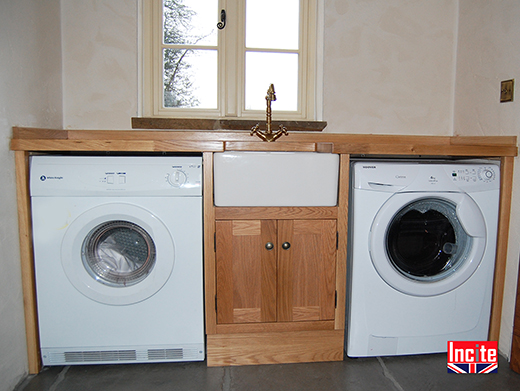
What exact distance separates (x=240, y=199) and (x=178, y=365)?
716mm

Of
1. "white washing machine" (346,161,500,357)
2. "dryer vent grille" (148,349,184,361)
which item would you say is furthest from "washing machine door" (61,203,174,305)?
"white washing machine" (346,161,500,357)

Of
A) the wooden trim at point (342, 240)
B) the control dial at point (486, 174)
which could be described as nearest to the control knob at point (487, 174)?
the control dial at point (486, 174)

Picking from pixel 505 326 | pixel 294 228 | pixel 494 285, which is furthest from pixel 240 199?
pixel 505 326

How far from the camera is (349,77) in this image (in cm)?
203

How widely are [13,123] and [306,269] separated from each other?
1.23 meters

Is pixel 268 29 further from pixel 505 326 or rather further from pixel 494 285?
pixel 505 326

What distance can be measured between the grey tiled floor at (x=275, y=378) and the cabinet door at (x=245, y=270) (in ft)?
0.69

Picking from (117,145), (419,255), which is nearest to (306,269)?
(419,255)

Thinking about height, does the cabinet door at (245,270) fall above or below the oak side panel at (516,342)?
above

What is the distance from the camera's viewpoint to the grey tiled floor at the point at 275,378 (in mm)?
1280

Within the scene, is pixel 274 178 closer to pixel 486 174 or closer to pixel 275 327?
pixel 275 327

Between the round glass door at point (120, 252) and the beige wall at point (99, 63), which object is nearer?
the round glass door at point (120, 252)

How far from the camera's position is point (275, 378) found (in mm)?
1333

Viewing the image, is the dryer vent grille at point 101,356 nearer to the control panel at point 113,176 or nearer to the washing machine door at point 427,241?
the control panel at point 113,176
